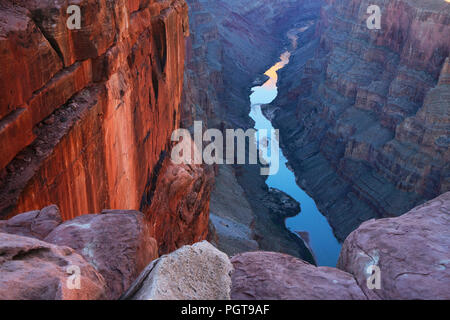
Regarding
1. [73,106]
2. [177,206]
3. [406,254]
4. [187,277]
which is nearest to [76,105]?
[73,106]

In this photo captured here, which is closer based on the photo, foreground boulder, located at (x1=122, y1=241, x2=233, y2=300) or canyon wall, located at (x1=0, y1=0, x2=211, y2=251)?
foreground boulder, located at (x1=122, y1=241, x2=233, y2=300)

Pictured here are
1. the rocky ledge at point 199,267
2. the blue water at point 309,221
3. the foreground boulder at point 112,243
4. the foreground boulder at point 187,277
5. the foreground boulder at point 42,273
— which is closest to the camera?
the foreground boulder at point 42,273

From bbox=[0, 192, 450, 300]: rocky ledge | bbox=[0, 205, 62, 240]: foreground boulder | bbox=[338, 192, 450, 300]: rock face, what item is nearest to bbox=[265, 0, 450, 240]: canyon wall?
bbox=[338, 192, 450, 300]: rock face

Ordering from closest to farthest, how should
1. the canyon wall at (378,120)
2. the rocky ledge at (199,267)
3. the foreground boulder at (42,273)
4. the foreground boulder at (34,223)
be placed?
the foreground boulder at (42,273), the rocky ledge at (199,267), the foreground boulder at (34,223), the canyon wall at (378,120)

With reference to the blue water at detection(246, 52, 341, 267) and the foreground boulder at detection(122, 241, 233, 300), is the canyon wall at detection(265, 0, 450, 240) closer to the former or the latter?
the blue water at detection(246, 52, 341, 267)

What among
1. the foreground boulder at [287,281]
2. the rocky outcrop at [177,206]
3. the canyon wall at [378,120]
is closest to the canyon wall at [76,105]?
the rocky outcrop at [177,206]

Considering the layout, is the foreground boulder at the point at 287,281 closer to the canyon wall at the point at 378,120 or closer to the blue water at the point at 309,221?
the blue water at the point at 309,221

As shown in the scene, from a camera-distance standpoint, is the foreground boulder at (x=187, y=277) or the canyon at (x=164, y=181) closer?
the foreground boulder at (x=187, y=277)
